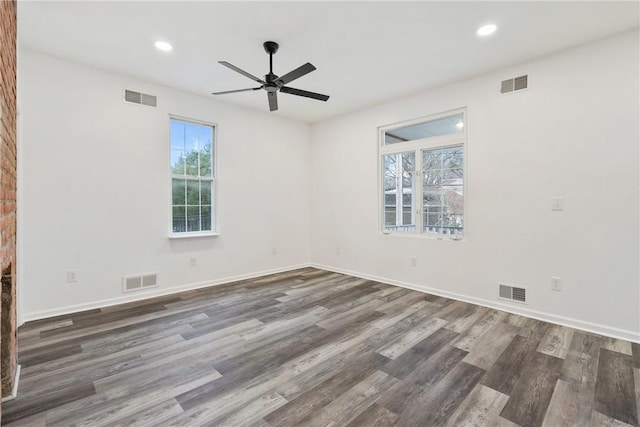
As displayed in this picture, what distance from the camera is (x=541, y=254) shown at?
11.1 ft

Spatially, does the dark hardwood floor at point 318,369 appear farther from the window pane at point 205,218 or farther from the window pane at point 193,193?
the window pane at point 193,193

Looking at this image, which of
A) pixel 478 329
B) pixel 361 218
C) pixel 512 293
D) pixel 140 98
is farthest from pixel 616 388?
pixel 140 98

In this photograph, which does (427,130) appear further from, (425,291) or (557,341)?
(557,341)

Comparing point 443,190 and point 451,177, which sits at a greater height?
point 451,177

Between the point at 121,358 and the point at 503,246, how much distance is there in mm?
4026

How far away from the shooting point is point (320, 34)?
2.96m

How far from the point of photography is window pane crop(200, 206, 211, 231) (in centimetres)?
470

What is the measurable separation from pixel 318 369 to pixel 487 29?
10.9ft

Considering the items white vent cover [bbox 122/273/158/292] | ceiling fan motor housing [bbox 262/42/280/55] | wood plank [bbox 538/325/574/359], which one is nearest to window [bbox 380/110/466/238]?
wood plank [bbox 538/325/574/359]

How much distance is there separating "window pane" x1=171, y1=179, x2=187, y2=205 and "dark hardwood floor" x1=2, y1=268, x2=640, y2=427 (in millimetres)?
1516

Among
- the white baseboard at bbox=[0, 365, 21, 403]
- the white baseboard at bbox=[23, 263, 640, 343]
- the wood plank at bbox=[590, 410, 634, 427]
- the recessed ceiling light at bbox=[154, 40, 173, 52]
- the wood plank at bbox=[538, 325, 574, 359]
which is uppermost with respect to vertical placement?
the recessed ceiling light at bbox=[154, 40, 173, 52]

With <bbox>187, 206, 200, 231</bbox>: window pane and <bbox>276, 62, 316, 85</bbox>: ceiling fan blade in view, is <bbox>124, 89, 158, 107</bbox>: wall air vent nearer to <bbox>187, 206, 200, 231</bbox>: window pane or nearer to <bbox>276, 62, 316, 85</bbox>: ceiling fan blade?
Result: <bbox>187, 206, 200, 231</bbox>: window pane

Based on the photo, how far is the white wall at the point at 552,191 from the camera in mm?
2922

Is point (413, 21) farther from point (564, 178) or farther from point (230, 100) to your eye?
point (230, 100)
